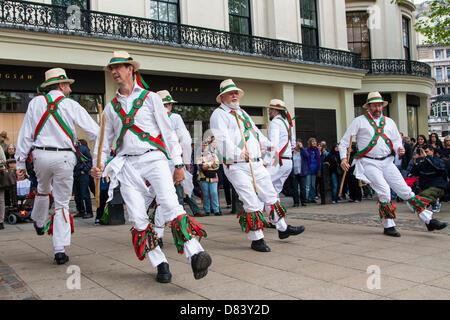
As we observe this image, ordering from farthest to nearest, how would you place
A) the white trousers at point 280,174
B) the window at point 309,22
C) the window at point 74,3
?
the window at point 309,22
the window at point 74,3
the white trousers at point 280,174

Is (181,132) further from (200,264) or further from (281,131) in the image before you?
(200,264)

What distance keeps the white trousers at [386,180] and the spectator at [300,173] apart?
5.25 meters

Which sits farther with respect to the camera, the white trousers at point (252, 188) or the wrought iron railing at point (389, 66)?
the wrought iron railing at point (389, 66)

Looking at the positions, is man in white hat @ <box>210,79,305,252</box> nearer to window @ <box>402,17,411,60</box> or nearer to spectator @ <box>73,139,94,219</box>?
spectator @ <box>73,139,94,219</box>

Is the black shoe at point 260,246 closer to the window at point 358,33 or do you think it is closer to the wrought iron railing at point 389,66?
the wrought iron railing at point 389,66

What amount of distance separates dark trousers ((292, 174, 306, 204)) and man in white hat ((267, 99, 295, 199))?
369 cm

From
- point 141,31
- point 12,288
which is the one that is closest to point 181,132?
point 12,288

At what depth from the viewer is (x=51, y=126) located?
5324mm

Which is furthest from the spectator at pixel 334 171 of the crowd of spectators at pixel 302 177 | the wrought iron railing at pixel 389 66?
the wrought iron railing at pixel 389 66

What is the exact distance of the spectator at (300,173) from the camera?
12078 mm

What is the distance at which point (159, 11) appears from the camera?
16672 mm

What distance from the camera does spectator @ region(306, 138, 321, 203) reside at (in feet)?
41.3

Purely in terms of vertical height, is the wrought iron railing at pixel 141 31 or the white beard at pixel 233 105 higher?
the wrought iron railing at pixel 141 31

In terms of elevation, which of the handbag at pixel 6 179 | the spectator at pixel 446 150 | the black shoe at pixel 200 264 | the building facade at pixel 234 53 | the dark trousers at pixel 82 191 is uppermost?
the building facade at pixel 234 53
